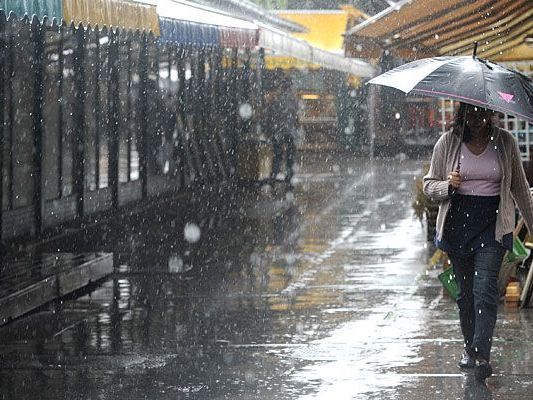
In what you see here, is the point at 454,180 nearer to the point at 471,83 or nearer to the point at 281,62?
the point at 471,83

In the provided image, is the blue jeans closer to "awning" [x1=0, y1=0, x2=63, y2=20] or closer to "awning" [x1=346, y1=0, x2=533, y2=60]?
"awning" [x1=0, y1=0, x2=63, y2=20]

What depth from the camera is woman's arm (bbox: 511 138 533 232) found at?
792 cm

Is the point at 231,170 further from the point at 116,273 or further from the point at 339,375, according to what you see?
the point at 339,375

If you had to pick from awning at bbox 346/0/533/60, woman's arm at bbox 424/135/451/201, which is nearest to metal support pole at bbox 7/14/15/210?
awning at bbox 346/0/533/60

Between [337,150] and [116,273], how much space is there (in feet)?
107

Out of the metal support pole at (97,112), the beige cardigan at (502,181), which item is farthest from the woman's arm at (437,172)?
the metal support pole at (97,112)

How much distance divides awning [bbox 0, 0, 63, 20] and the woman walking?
13.4 ft

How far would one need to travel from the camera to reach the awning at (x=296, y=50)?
2430 cm

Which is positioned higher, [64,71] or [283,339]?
[64,71]

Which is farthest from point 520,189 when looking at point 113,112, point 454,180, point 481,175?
point 113,112

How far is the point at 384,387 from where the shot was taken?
769 centimetres

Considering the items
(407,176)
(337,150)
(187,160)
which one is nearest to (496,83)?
(187,160)

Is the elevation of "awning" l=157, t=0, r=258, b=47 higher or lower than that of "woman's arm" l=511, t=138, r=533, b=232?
higher

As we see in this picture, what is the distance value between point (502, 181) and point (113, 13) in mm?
6317
